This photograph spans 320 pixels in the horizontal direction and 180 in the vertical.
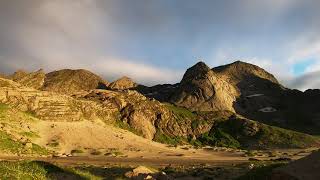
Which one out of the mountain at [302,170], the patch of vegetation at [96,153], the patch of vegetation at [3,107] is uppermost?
the patch of vegetation at [3,107]

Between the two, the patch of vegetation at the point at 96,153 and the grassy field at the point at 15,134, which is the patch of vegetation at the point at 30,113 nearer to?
the grassy field at the point at 15,134

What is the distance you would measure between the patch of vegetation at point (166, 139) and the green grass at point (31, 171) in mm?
118177

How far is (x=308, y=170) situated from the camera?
21.7 m

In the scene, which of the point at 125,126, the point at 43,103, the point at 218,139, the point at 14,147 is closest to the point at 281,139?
the point at 218,139

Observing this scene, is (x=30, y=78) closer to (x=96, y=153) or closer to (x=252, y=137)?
(x=96, y=153)

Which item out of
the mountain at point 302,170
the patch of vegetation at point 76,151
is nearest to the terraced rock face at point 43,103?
the patch of vegetation at point 76,151

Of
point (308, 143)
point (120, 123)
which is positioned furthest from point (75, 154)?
point (308, 143)

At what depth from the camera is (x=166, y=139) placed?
154 metres

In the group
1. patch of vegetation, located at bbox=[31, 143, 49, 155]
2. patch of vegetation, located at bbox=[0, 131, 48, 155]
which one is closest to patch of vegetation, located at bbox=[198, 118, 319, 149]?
patch of vegetation, located at bbox=[31, 143, 49, 155]

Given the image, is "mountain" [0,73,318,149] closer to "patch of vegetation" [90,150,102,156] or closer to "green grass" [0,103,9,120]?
"green grass" [0,103,9,120]

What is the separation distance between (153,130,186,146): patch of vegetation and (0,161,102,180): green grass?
118m

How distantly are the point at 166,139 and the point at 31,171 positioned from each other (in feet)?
418

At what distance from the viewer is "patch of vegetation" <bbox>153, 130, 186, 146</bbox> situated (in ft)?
499

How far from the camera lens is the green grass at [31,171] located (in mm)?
25062
